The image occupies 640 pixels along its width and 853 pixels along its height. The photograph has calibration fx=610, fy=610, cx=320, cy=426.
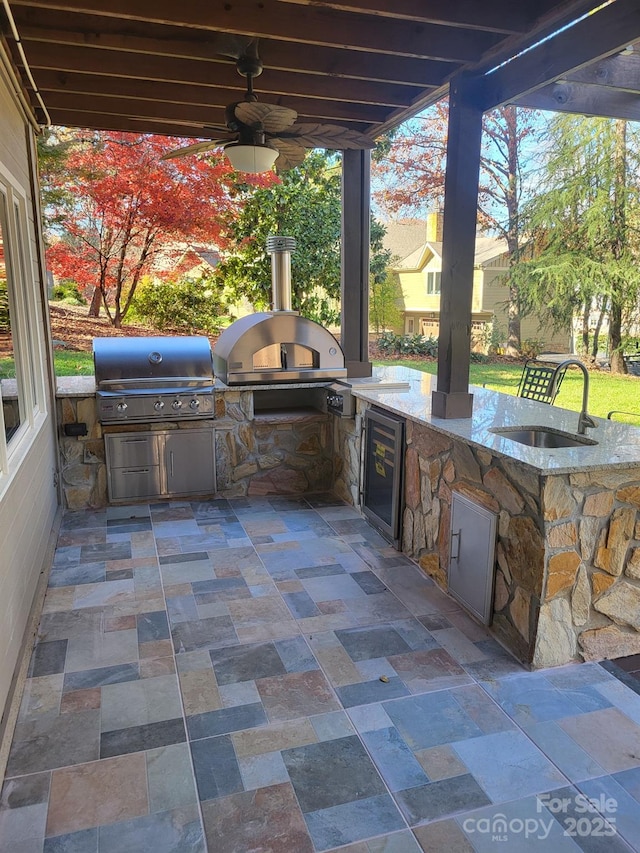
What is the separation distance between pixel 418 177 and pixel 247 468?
839cm

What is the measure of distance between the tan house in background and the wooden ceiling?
18.4ft

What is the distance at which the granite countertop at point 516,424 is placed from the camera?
241 cm

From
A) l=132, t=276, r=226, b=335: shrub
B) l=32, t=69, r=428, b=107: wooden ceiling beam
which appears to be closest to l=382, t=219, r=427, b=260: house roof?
l=132, t=276, r=226, b=335: shrub

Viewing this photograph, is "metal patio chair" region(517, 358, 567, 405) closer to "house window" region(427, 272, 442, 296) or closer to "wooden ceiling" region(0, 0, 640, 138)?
"wooden ceiling" region(0, 0, 640, 138)

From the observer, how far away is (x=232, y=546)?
A: 369 cm

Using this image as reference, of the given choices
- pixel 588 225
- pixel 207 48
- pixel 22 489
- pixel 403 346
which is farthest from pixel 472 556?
pixel 588 225

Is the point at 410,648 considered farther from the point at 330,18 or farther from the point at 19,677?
the point at 330,18

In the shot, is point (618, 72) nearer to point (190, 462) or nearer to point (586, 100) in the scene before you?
point (586, 100)

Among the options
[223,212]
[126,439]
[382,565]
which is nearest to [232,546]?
[382,565]

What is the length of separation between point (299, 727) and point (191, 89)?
341cm

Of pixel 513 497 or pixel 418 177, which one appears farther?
pixel 418 177

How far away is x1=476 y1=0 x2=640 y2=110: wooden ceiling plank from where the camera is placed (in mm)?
2232

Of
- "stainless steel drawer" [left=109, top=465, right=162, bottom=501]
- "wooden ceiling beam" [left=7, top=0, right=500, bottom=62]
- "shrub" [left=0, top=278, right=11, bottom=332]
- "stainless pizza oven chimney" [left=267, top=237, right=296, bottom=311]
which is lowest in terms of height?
"stainless steel drawer" [left=109, top=465, right=162, bottom=501]

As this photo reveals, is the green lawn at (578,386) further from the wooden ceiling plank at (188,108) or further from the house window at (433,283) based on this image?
the house window at (433,283)
